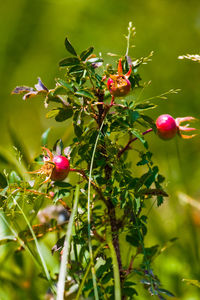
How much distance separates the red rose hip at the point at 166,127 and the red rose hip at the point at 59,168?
0.14m

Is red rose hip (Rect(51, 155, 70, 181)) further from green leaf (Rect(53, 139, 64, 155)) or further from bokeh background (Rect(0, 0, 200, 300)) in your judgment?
bokeh background (Rect(0, 0, 200, 300))

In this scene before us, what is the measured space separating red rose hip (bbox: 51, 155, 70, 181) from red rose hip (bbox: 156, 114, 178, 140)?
14 cm

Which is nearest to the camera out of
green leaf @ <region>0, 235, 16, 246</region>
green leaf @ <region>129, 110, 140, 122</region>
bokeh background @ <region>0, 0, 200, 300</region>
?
green leaf @ <region>129, 110, 140, 122</region>

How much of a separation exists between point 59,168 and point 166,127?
0.16 m

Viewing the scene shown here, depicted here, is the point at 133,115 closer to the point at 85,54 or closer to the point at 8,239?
the point at 85,54

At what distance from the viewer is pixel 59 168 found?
51 centimetres

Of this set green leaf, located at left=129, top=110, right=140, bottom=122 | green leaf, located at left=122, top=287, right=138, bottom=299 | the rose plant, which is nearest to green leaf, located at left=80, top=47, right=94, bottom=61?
the rose plant

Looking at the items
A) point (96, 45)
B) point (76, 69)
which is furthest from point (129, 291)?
point (96, 45)

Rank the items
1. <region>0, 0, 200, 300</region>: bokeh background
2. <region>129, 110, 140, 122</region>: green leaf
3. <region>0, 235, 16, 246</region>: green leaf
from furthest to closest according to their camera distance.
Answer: <region>0, 0, 200, 300</region>: bokeh background, <region>0, 235, 16, 246</region>: green leaf, <region>129, 110, 140, 122</region>: green leaf

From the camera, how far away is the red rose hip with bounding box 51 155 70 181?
0.51 m

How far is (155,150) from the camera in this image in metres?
1.34

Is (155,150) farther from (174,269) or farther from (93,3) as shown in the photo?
(93,3)

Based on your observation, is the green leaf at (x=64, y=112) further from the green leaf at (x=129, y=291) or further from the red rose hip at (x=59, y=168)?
the green leaf at (x=129, y=291)

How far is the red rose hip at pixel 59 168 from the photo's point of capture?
0.51 m
